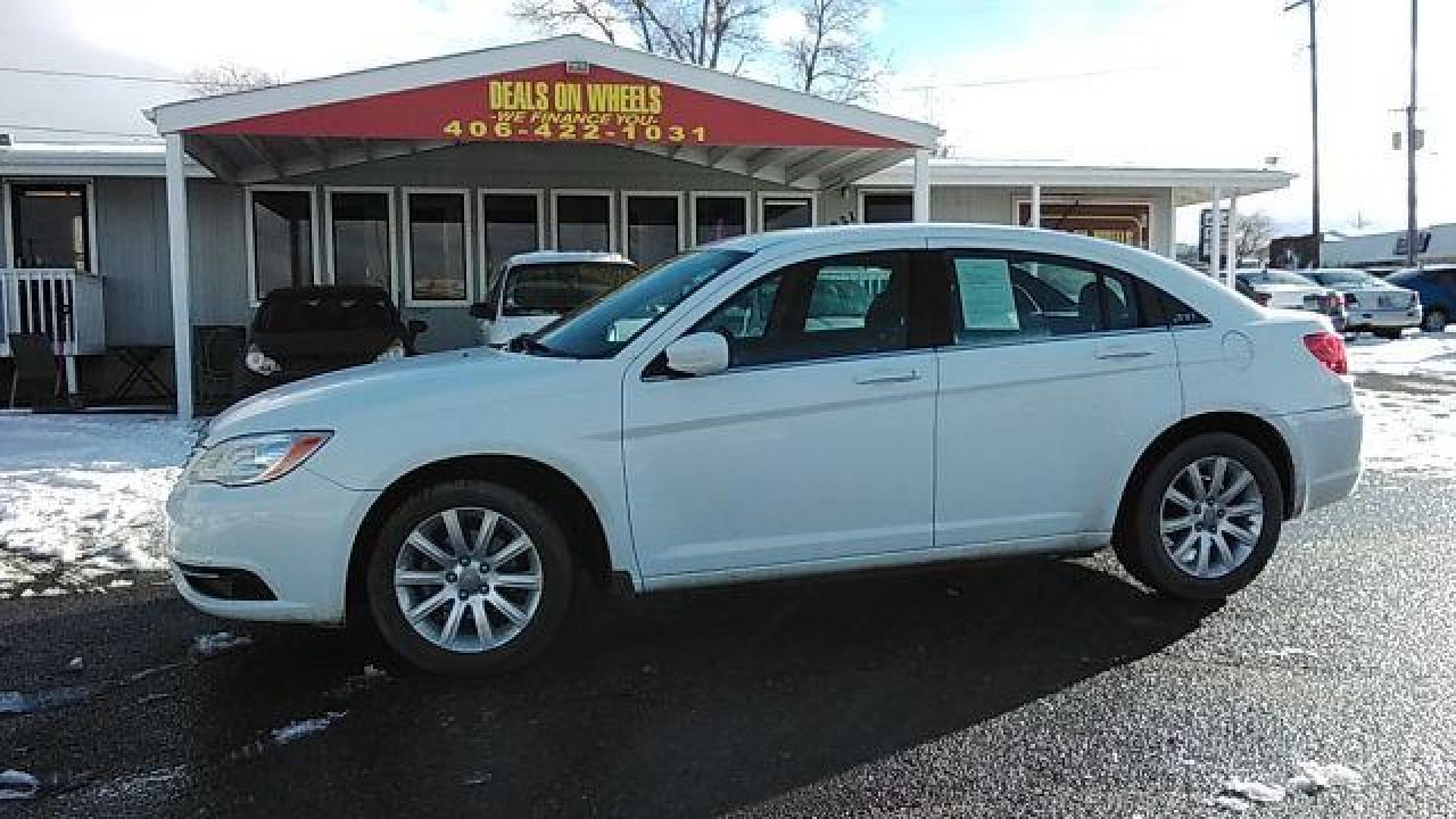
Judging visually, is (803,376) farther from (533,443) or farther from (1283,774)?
(1283,774)

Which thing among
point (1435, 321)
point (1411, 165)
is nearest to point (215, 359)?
point (1435, 321)

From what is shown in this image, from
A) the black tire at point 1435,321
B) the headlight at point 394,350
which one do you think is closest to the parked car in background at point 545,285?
the headlight at point 394,350

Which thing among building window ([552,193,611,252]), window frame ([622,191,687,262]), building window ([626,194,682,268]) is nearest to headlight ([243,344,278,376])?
building window ([552,193,611,252])

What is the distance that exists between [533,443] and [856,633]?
1.60m

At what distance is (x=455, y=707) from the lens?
408 centimetres

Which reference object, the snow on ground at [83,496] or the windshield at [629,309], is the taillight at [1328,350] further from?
the snow on ground at [83,496]

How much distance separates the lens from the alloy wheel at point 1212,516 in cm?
513

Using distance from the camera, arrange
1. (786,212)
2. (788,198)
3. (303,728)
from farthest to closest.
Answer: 1. (786,212)
2. (788,198)
3. (303,728)

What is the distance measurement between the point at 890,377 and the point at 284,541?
237cm

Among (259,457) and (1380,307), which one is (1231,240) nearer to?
(1380,307)

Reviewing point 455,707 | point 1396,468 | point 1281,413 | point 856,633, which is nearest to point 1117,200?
point 1396,468

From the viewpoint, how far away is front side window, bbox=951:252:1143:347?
194 inches

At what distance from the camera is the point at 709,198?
A: 16.8 metres

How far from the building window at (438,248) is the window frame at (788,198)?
4.21 m
